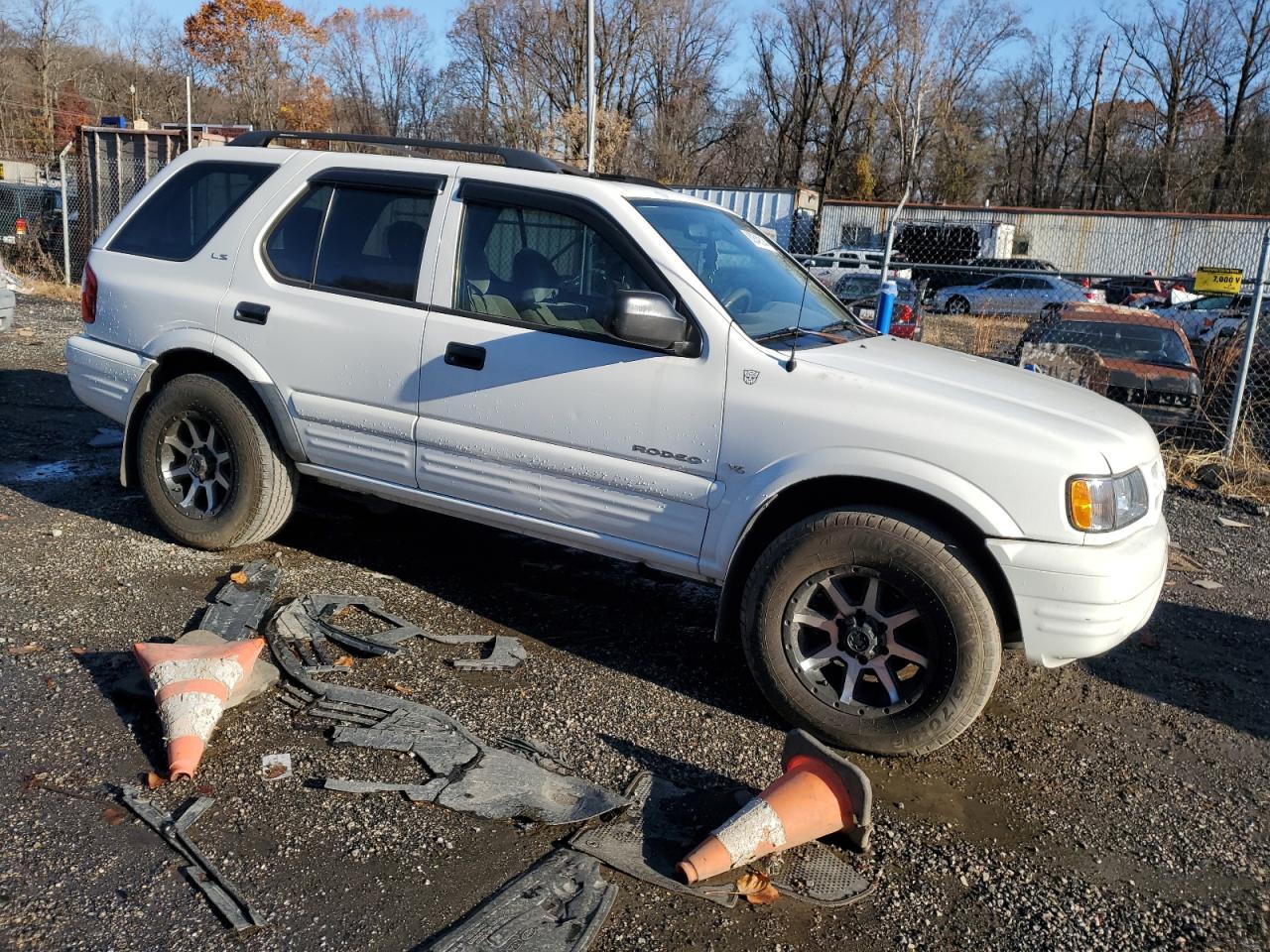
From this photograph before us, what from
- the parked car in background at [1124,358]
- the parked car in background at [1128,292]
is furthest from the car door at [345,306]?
the parked car in background at [1128,292]

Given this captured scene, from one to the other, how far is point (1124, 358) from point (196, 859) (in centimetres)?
852

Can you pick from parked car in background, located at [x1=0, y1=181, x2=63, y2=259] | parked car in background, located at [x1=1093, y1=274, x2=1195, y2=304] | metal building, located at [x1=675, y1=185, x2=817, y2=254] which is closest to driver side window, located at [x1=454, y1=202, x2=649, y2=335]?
parked car in background, located at [x1=0, y1=181, x2=63, y2=259]

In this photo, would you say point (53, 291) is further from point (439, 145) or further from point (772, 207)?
point (772, 207)

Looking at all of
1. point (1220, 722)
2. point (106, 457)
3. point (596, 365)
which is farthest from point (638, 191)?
point (106, 457)

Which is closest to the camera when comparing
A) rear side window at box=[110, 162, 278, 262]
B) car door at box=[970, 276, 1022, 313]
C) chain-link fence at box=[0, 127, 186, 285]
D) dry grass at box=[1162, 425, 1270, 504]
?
rear side window at box=[110, 162, 278, 262]

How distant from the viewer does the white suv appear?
3.51 meters

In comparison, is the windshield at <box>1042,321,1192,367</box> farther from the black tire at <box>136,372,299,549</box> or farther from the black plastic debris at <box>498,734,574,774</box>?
the black plastic debris at <box>498,734,574,774</box>

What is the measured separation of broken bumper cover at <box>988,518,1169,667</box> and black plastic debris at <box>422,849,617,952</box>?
1.68m

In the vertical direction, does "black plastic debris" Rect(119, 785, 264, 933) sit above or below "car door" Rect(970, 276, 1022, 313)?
below

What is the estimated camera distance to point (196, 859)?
287 cm

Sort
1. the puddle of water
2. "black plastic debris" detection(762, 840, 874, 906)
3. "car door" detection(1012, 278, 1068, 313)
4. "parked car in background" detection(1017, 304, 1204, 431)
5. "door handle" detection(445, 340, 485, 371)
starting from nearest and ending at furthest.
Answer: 1. "black plastic debris" detection(762, 840, 874, 906)
2. "door handle" detection(445, 340, 485, 371)
3. the puddle of water
4. "parked car in background" detection(1017, 304, 1204, 431)
5. "car door" detection(1012, 278, 1068, 313)

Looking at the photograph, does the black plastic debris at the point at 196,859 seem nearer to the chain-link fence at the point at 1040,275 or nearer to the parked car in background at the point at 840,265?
the chain-link fence at the point at 1040,275

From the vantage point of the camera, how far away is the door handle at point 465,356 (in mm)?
4258

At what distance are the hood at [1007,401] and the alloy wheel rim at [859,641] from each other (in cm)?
67
